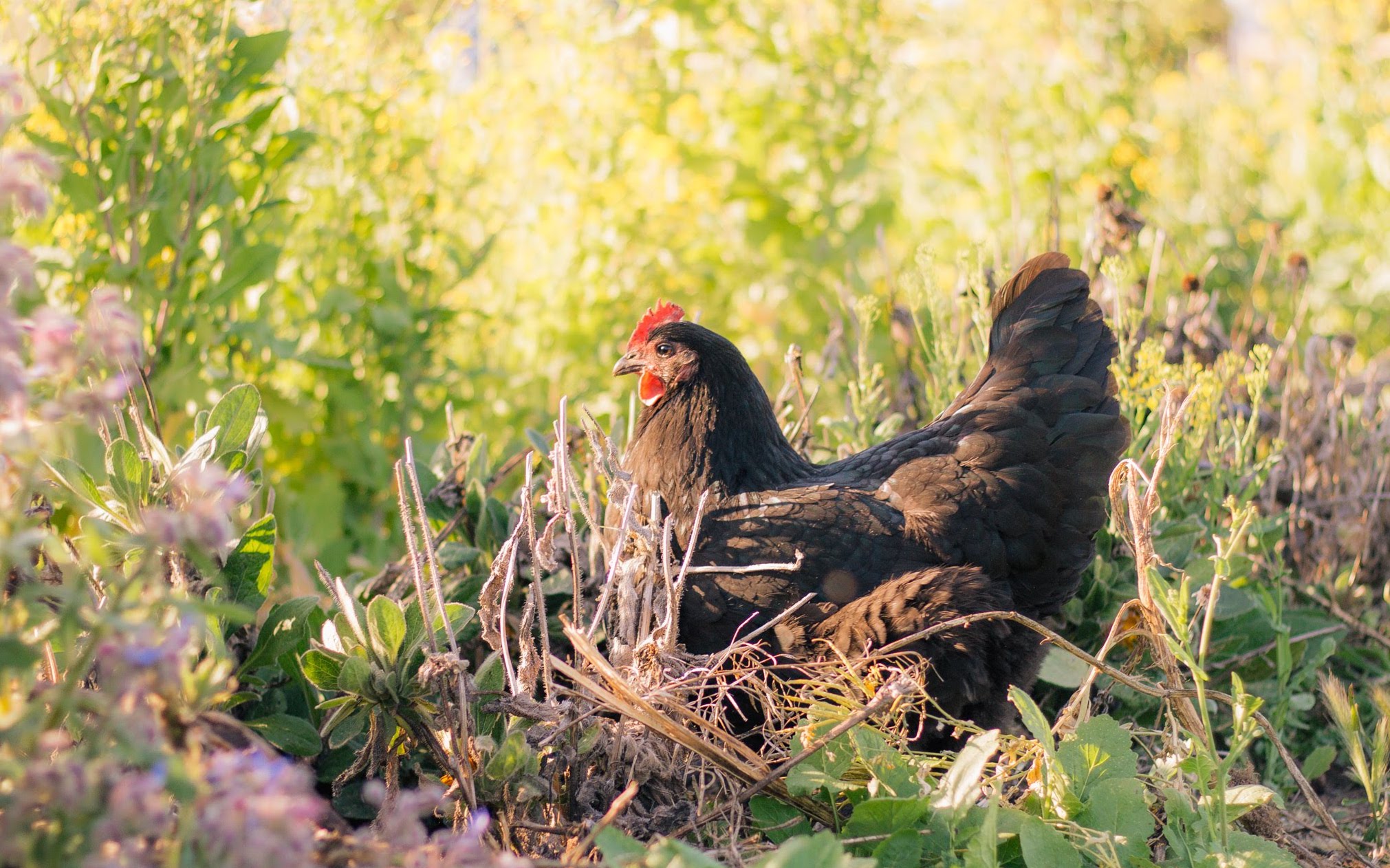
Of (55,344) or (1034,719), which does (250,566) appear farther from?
(1034,719)

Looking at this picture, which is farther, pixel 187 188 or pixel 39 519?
Answer: pixel 187 188

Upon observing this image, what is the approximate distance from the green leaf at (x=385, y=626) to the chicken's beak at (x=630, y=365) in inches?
45.1

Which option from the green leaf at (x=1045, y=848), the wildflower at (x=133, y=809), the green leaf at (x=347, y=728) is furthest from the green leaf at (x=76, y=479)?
the green leaf at (x=1045, y=848)

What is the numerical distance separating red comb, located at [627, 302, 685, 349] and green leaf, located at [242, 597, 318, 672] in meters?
1.11

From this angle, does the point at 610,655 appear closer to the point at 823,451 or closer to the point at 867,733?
the point at 867,733

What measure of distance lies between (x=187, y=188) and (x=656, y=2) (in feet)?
8.15

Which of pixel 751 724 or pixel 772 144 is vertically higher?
pixel 772 144

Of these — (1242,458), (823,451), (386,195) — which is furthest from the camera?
(386,195)

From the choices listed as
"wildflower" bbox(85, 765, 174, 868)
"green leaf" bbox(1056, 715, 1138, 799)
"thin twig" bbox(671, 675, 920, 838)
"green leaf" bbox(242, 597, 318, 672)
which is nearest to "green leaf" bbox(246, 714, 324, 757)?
"green leaf" bbox(242, 597, 318, 672)

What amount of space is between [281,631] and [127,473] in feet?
1.32

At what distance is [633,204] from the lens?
4.66m

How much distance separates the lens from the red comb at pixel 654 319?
9.63ft

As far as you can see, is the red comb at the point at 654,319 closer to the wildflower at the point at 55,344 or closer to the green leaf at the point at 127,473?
→ the green leaf at the point at 127,473

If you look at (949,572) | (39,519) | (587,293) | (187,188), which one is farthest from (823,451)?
(39,519)
